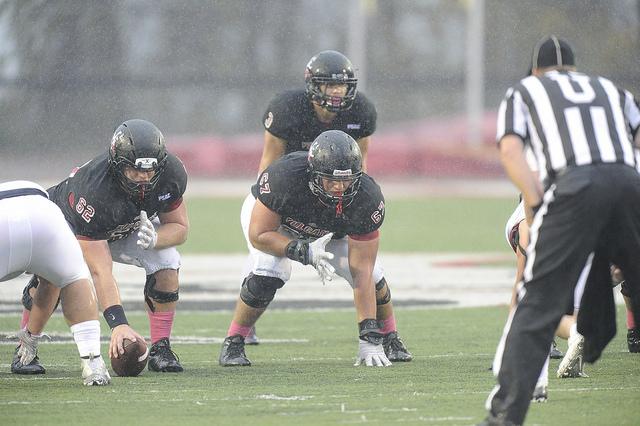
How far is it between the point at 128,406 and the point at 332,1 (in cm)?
3332

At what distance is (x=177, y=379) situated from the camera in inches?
247

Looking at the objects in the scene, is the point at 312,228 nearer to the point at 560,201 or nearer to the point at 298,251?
the point at 298,251

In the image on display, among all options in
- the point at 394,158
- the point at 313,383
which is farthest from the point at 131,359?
the point at 394,158

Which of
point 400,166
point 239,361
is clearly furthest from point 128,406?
point 400,166

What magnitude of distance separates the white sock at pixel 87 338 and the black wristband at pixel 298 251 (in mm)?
1179

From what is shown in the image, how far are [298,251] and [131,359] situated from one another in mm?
1058

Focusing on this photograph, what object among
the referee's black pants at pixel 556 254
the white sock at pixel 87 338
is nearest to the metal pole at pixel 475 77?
the white sock at pixel 87 338

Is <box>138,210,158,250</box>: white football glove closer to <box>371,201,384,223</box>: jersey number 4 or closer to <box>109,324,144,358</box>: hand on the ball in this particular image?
<box>109,324,144,358</box>: hand on the ball

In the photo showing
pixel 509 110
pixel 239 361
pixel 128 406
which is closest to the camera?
pixel 509 110

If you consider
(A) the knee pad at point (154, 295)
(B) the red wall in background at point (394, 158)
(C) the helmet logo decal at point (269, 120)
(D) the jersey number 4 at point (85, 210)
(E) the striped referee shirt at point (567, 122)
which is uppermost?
(E) the striped referee shirt at point (567, 122)

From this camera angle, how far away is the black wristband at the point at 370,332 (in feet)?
22.1

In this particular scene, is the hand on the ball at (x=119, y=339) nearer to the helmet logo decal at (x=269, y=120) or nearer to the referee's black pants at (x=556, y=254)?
the helmet logo decal at (x=269, y=120)

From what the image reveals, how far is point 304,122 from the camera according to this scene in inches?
298

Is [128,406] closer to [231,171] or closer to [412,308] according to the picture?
[412,308]
